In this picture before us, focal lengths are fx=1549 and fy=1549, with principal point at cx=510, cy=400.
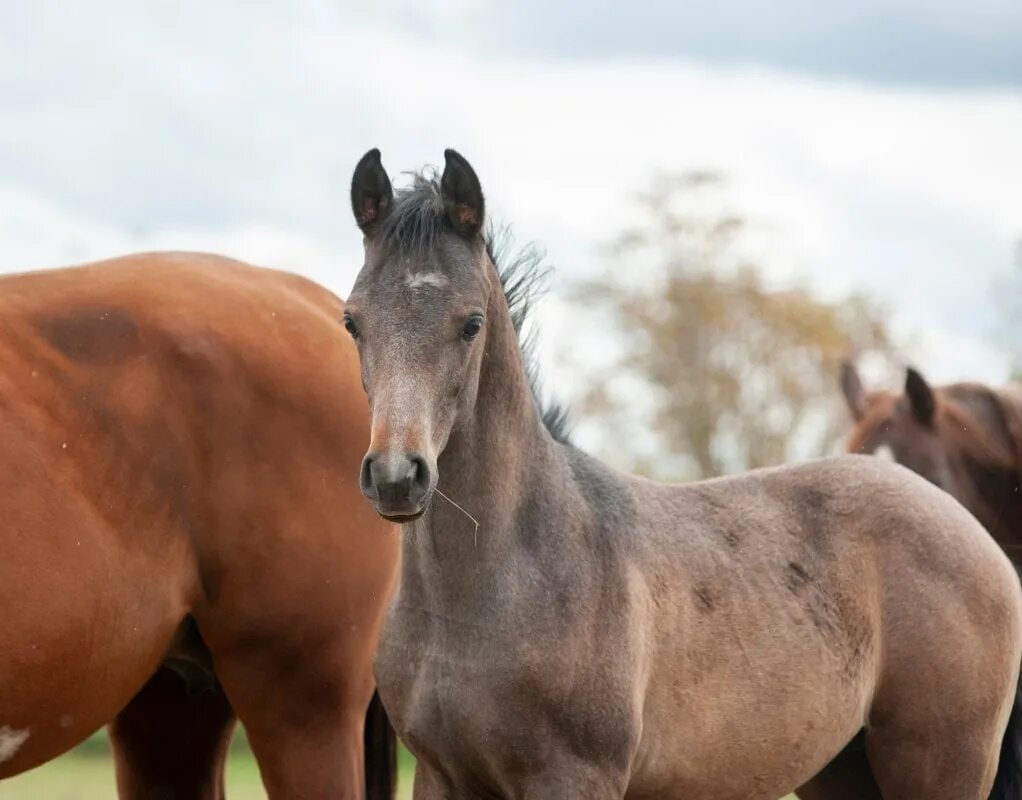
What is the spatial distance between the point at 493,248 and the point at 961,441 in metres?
3.44

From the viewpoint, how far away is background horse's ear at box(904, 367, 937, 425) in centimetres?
677

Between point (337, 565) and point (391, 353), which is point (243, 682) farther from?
point (391, 353)

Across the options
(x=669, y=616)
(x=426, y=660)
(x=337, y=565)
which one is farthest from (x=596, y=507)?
(x=337, y=565)

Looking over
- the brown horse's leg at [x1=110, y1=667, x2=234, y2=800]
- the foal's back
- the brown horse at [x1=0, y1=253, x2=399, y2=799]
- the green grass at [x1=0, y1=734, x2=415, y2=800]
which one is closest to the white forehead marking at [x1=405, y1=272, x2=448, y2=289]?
the foal's back

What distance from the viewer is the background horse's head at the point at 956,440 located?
268 inches

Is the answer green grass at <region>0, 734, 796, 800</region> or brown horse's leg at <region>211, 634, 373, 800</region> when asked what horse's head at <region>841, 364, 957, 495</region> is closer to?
brown horse's leg at <region>211, 634, 373, 800</region>

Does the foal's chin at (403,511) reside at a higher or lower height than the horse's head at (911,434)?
higher

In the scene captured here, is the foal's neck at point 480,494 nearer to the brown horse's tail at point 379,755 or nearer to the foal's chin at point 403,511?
the foal's chin at point 403,511

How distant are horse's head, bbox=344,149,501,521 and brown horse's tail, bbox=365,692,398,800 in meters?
1.61

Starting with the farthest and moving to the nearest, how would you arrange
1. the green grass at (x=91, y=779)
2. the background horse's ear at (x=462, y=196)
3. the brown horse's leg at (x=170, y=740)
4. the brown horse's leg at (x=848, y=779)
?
the green grass at (x=91, y=779) < the brown horse's leg at (x=170, y=740) < the brown horse's leg at (x=848, y=779) < the background horse's ear at (x=462, y=196)

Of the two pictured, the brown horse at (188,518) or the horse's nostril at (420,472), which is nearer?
the horse's nostril at (420,472)

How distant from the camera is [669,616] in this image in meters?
4.16

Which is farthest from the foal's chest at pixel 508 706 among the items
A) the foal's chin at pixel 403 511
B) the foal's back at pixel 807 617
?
the foal's chin at pixel 403 511

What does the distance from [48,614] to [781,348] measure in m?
30.4
